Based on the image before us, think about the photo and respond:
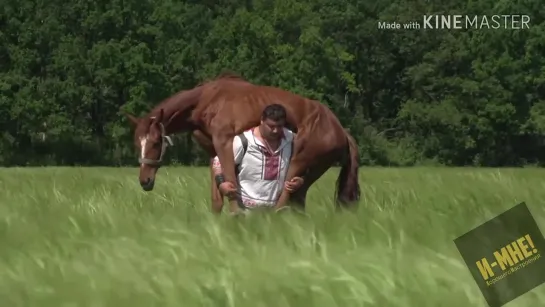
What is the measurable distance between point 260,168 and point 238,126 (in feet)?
3.39

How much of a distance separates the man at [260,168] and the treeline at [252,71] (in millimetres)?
45153

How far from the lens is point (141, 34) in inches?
2213

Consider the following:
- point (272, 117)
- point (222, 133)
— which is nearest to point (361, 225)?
point (272, 117)

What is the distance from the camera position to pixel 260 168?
22.2ft

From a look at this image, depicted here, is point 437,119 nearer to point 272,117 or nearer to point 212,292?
point 272,117

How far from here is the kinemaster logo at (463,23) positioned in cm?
5778

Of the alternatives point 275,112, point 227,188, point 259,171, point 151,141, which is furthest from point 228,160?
point 151,141

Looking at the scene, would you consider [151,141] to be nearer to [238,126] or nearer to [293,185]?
[238,126]

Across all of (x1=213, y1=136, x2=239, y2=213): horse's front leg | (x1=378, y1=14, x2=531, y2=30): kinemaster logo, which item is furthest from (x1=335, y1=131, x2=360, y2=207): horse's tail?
(x1=378, y1=14, x2=531, y2=30): kinemaster logo

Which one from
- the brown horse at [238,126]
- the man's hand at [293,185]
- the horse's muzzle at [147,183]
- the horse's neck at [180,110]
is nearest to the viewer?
the man's hand at [293,185]

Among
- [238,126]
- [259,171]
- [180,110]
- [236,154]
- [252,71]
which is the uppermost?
[180,110]

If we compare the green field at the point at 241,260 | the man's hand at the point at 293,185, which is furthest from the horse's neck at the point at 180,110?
the green field at the point at 241,260

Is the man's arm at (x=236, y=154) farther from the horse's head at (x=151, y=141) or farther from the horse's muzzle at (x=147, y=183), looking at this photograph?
the horse's muzzle at (x=147, y=183)

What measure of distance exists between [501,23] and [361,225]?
56.4 meters
